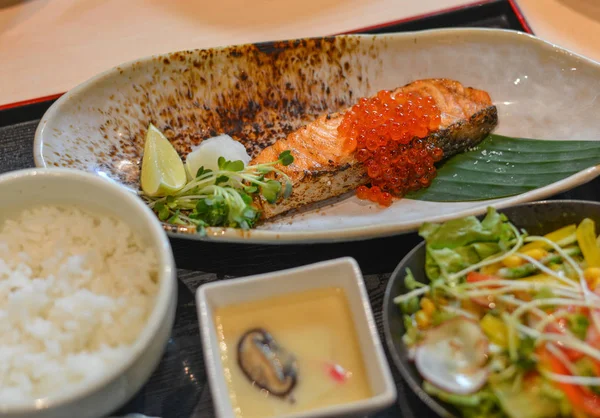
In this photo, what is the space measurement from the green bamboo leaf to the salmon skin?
9cm

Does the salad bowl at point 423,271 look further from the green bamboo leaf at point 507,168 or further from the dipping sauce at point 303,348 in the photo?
the green bamboo leaf at point 507,168

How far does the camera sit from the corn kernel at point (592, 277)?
5.67 ft

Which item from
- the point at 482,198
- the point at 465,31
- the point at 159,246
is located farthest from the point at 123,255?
the point at 465,31

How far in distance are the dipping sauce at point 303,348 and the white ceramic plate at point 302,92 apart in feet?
1.69

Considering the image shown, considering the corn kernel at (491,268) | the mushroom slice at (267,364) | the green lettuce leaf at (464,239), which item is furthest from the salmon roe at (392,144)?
the mushroom slice at (267,364)

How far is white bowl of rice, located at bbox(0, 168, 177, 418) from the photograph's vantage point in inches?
55.8

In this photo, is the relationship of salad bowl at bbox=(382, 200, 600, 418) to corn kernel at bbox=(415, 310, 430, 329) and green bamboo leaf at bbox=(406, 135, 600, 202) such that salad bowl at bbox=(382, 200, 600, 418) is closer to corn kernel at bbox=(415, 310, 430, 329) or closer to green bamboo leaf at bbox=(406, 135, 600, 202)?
corn kernel at bbox=(415, 310, 430, 329)

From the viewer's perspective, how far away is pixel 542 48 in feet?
8.66

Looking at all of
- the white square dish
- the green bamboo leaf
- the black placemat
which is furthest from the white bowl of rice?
the green bamboo leaf

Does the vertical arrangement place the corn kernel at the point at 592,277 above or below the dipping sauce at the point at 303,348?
above

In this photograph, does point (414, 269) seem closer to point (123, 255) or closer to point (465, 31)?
point (123, 255)

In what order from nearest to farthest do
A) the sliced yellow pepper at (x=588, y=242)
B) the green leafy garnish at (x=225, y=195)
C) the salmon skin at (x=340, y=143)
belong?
1. the sliced yellow pepper at (x=588, y=242)
2. the green leafy garnish at (x=225, y=195)
3. the salmon skin at (x=340, y=143)

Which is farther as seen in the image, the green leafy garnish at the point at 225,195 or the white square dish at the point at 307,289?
the green leafy garnish at the point at 225,195

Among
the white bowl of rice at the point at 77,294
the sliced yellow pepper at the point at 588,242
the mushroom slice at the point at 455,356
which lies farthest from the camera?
the sliced yellow pepper at the point at 588,242
